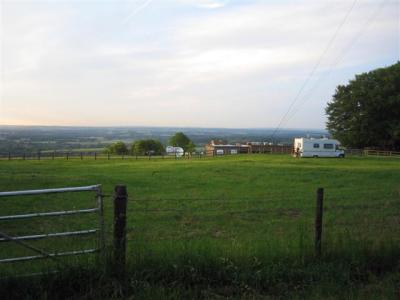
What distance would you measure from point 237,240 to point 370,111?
6810cm

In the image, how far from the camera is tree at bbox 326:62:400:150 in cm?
6906

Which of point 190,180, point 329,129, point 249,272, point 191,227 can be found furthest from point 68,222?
point 329,129

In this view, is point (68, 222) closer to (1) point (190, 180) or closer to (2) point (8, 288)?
(2) point (8, 288)

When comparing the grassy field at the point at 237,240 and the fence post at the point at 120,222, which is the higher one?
the fence post at the point at 120,222

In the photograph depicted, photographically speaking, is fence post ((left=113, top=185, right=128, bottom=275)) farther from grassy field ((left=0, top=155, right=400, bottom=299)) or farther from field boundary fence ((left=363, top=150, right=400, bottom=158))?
field boundary fence ((left=363, top=150, right=400, bottom=158))

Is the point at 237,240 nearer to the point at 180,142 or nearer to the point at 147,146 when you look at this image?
the point at 147,146

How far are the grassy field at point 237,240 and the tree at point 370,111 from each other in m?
49.0

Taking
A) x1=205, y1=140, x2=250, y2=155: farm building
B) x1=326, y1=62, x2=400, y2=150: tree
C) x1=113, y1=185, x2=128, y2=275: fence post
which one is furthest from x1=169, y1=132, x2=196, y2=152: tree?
x1=113, y1=185, x2=128, y2=275: fence post

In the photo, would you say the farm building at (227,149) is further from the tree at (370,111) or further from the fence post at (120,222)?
the fence post at (120,222)

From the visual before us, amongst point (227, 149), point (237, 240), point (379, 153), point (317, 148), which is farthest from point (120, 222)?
point (227, 149)

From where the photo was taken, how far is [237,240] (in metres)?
8.87

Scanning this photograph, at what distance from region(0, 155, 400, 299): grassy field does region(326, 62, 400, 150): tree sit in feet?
161

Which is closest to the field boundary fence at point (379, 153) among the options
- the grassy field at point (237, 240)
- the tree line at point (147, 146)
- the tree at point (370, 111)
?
the tree at point (370, 111)

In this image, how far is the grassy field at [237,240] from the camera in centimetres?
563
